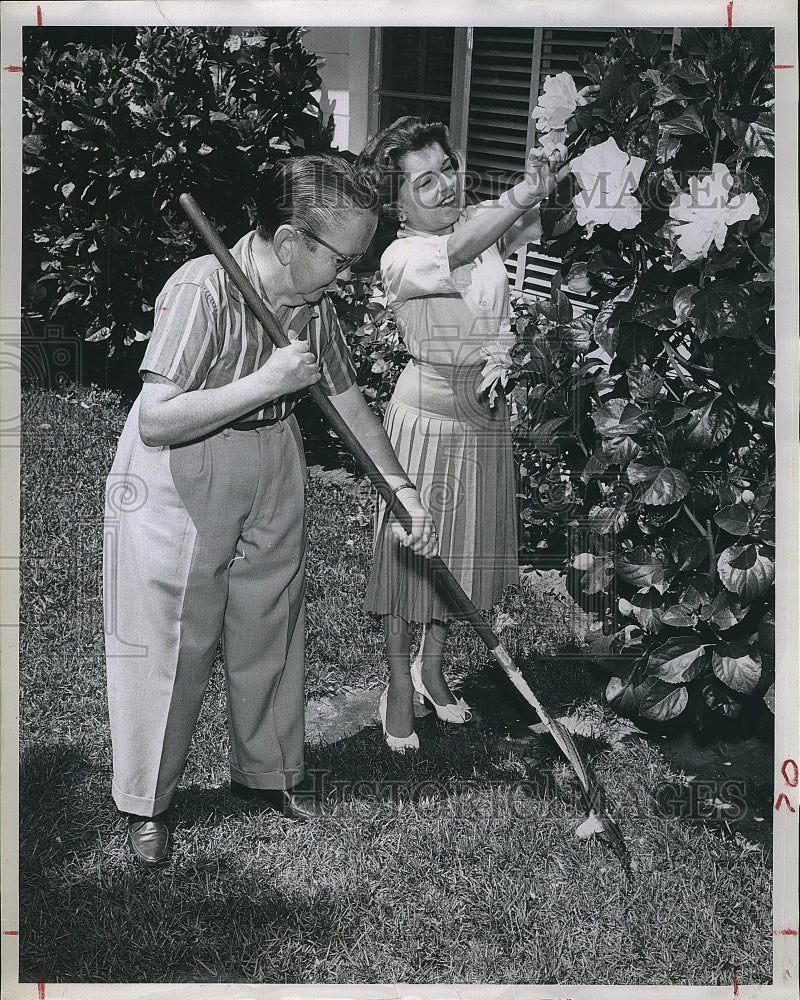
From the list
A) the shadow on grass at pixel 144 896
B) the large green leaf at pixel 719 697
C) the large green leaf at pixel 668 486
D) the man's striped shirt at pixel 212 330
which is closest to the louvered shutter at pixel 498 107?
the man's striped shirt at pixel 212 330

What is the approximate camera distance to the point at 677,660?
3018mm

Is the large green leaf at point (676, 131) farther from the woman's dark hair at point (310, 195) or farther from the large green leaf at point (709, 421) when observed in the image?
the woman's dark hair at point (310, 195)

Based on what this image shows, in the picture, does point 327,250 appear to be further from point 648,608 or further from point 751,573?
point 751,573

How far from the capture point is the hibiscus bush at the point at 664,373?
9.41ft

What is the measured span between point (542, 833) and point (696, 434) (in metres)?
1.07

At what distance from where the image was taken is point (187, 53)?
113 inches

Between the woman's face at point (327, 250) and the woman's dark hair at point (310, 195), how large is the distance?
0.05ft

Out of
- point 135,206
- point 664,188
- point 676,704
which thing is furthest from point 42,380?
point 676,704

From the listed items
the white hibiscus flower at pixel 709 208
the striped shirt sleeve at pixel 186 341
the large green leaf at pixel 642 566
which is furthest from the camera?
the large green leaf at pixel 642 566

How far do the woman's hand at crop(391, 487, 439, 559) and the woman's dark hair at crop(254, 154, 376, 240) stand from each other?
0.69 meters

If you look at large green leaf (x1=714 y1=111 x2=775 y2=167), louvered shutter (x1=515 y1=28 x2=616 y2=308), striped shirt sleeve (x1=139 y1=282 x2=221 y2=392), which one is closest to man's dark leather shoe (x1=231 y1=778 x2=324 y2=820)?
striped shirt sleeve (x1=139 y1=282 x2=221 y2=392)

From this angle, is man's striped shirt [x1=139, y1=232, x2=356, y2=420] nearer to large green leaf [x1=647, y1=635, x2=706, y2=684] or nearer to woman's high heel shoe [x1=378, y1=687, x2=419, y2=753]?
woman's high heel shoe [x1=378, y1=687, x2=419, y2=753]

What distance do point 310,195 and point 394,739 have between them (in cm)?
136

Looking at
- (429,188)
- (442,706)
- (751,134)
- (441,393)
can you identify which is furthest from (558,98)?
(442,706)
